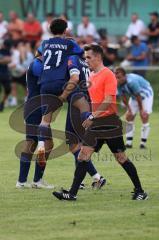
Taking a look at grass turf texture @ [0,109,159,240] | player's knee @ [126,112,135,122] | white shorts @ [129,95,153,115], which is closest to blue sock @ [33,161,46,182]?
grass turf texture @ [0,109,159,240]

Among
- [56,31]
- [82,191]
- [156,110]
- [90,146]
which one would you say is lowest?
[156,110]

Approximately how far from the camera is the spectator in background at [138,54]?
1101 inches

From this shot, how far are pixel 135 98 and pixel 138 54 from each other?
1003 cm

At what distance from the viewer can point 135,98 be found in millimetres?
18422

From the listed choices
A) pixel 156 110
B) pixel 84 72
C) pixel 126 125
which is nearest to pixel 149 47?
pixel 156 110

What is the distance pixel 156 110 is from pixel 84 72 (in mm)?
15073

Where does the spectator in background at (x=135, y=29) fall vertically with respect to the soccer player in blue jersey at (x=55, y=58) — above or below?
below

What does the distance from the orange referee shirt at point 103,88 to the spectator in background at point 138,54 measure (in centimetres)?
1697

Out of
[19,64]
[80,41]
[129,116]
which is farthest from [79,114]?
[19,64]

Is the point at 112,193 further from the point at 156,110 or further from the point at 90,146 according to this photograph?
the point at 156,110

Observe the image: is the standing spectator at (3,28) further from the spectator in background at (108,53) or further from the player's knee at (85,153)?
the player's knee at (85,153)

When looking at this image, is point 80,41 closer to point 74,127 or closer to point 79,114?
point 79,114

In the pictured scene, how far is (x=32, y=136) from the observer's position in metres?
12.2

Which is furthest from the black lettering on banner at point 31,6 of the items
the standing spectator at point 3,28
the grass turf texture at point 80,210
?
the grass turf texture at point 80,210
